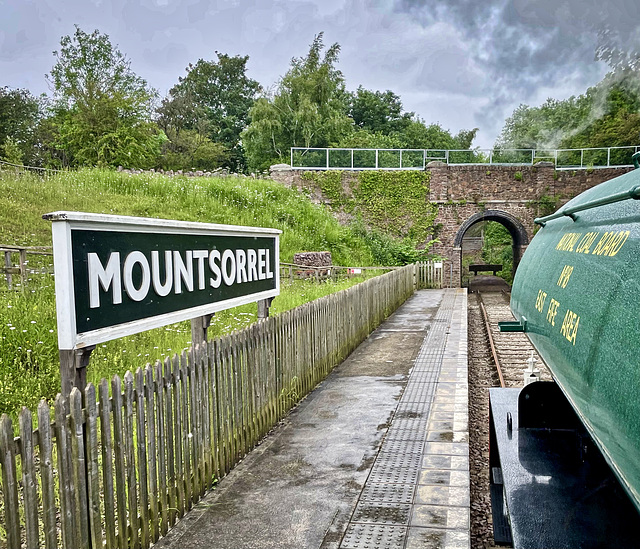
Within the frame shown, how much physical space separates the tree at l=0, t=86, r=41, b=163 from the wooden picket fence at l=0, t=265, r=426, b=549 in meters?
43.4

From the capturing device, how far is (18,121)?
44812 millimetres

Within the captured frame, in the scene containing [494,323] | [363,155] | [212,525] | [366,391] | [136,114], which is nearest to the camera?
[212,525]

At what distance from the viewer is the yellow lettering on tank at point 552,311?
9.93 feet

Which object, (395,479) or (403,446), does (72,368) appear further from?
(403,446)

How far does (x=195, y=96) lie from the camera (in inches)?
2400

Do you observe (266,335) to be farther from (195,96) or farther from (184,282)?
(195,96)

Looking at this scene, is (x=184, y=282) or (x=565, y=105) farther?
(x=565, y=105)

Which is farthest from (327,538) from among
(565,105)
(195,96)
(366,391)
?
(565,105)

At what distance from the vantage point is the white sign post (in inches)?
107

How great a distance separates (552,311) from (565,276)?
26cm

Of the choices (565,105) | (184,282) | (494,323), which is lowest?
(494,323)

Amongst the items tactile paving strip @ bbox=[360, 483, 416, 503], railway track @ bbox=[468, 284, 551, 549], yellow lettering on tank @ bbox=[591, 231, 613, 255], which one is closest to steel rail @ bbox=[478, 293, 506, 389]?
railway track @ bbox=[468, 284, 551, 549]

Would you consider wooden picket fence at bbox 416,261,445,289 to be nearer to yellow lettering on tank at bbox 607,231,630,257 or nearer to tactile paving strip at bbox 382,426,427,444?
tactile paving strip at bbox 382,426,427,444

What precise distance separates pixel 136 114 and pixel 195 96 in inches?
1305
